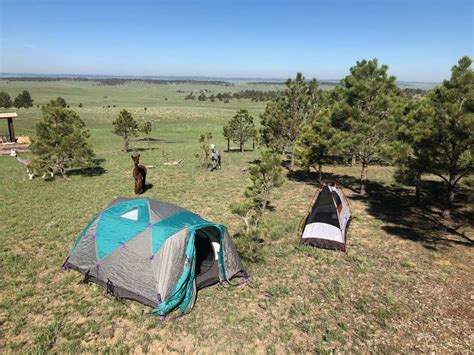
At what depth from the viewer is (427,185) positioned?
2381 cm

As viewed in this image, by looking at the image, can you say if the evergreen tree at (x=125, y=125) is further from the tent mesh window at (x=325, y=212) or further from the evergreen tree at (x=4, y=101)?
the evergreen tree at (x=4, y=101)

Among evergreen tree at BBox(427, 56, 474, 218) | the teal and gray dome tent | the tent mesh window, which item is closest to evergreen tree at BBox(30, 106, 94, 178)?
the teal and gray dome tent

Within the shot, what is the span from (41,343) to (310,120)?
22696mm

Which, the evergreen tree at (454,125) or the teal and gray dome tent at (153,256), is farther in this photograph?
the evergreen tree at (454,125)

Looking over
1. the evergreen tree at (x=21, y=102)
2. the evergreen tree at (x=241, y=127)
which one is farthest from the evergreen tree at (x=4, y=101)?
the evergreen tree at (x=241, y=127)

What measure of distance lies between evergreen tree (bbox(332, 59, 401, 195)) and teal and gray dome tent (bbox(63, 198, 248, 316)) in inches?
459

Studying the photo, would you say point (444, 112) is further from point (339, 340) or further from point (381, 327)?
point (339, 340)

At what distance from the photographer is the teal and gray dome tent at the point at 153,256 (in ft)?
30.9

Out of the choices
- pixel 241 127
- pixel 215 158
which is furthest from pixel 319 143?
pixel 241 127

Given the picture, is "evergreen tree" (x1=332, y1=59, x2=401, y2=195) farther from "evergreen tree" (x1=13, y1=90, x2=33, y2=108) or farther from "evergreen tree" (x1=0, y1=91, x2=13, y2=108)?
"evergreen tree" (x1=13, y1=90, x2=33, y2=108)

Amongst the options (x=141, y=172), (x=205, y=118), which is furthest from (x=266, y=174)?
(x=205, y=118)

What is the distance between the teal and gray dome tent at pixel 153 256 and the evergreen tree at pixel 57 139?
45.7 feet

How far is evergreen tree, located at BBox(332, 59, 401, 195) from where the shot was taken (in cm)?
1823

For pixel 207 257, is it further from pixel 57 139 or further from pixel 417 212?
pixel 57 139
